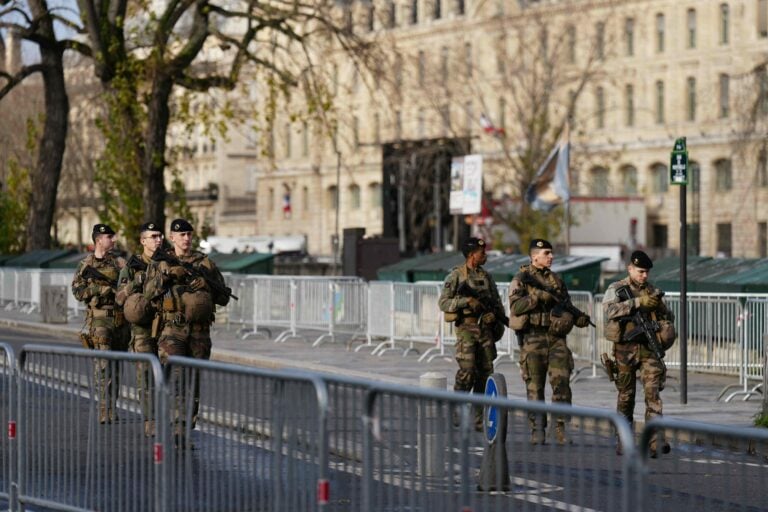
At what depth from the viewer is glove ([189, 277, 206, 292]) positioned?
14773 mm

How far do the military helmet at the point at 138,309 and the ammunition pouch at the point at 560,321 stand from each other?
322 cm

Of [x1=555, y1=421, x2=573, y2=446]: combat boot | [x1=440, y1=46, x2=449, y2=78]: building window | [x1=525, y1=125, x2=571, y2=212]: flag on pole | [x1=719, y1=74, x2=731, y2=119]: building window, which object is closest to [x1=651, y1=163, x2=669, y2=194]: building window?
[x1=719, y1=74, x2=731, y2=119]: building window

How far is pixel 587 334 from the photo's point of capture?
26.4m

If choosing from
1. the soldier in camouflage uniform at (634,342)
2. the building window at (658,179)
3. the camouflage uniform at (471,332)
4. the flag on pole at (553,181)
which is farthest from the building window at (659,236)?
the soldier in camouflage uniform at (634,342)

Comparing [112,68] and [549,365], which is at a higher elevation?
[112,68]

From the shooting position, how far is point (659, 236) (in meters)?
92.1

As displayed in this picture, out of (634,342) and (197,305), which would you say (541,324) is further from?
(197,305)

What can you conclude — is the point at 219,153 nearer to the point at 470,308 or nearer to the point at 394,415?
the point at 470,308

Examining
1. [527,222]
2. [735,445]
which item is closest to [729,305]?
[735,445]

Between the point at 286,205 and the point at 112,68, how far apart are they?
7198 cm

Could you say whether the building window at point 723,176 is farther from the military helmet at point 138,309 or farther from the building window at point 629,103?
the military helmet at point 138,309

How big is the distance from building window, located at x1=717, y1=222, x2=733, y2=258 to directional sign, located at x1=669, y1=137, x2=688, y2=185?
67.7 meters

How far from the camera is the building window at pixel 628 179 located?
91.5m

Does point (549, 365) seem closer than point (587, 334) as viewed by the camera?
Yes
